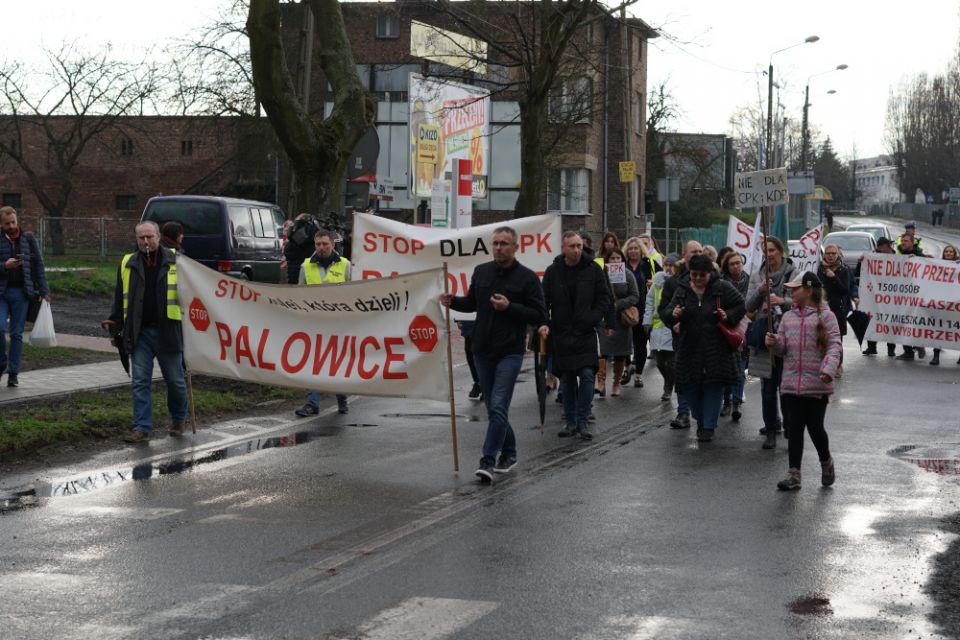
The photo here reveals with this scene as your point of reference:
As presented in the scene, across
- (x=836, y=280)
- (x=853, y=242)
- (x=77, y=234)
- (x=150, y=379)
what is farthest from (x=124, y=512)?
(x=77, y=234)

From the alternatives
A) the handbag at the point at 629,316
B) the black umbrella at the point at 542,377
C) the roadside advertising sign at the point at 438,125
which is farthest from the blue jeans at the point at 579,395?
the roadside advertising sign at the point at 438,125

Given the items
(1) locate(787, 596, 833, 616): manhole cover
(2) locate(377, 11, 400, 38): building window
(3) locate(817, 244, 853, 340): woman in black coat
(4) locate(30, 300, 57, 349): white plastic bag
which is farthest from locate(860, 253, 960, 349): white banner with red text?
(2) locate(377, 11, 400, 38): building window

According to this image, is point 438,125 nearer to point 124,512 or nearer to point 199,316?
point 199,316

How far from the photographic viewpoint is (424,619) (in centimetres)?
623

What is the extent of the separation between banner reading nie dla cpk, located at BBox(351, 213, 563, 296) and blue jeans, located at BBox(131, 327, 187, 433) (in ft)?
8.64

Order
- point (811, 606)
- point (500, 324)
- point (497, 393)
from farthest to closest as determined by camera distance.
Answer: point (500, 324)
point (497, 393)
point (811, 606)

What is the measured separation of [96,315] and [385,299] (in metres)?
14.0

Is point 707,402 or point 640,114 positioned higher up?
point 640,114

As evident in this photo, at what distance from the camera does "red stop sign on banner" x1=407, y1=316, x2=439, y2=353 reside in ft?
35.1

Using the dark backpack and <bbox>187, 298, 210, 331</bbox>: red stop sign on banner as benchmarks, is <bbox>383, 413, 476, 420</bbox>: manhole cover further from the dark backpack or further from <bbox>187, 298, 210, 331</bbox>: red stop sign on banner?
the dark backpack

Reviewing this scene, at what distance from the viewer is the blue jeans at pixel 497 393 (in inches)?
394

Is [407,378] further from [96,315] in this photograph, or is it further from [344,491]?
[96,315]

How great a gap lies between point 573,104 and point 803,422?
34.1 meters

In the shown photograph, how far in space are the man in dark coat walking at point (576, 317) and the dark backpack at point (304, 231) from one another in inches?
207
